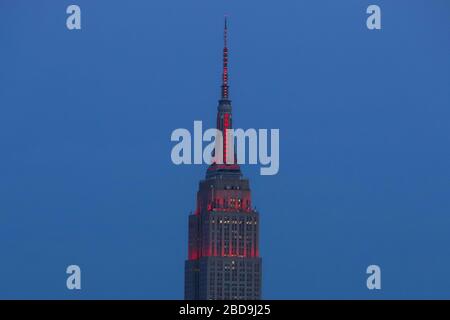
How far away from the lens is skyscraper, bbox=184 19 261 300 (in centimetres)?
14738

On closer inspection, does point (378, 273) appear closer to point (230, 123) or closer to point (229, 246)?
point (230, 123)

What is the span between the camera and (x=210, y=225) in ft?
487

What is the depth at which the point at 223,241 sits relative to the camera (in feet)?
500

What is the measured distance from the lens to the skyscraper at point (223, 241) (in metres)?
147

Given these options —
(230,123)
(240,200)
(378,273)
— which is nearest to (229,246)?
(240,200)
